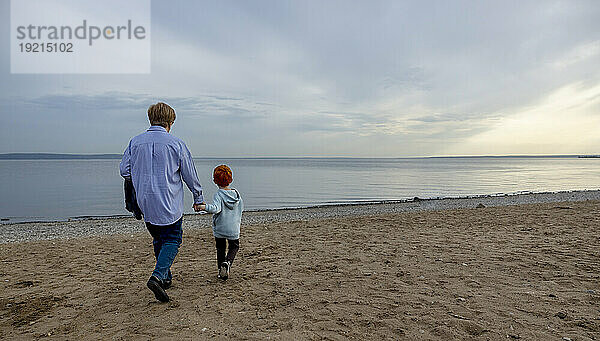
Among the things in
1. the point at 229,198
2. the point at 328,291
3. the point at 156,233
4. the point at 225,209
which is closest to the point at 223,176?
the point at 229,198

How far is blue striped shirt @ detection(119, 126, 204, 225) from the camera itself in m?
3.82

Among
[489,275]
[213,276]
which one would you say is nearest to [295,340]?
[213,276]

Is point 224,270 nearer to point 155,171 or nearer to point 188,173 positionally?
point 188,173

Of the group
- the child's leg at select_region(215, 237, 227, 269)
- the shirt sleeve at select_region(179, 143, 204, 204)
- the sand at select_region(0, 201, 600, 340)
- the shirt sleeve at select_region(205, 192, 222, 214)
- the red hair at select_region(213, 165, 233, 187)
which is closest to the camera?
the sand at select_region(0, 201, 600, 340)

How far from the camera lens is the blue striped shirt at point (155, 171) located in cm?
382

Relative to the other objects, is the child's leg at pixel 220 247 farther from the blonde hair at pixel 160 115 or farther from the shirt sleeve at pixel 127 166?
the blonde hair at pixel 160 115

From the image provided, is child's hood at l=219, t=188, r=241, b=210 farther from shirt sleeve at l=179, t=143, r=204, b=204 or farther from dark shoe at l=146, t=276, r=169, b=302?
dark shoe at l=146, t=276, r=169, b=302

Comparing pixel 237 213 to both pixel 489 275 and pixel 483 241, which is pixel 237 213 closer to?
pixel 489 275

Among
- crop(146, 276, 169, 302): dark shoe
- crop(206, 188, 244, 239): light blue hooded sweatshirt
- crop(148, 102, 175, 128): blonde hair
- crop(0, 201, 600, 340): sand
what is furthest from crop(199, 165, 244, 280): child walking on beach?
crop(146, 276, 169, 302): dark shoe

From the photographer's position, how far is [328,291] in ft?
14.7


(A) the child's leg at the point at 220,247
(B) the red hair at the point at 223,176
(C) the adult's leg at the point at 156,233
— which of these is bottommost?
(A) the child's leg at the point at 220,247

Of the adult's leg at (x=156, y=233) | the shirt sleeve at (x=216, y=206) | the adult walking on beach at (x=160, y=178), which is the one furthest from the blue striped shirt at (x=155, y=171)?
the shirt sleeve at (x=216, y=206)

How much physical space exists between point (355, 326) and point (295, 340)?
634mm

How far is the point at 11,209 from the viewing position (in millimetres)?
23656
